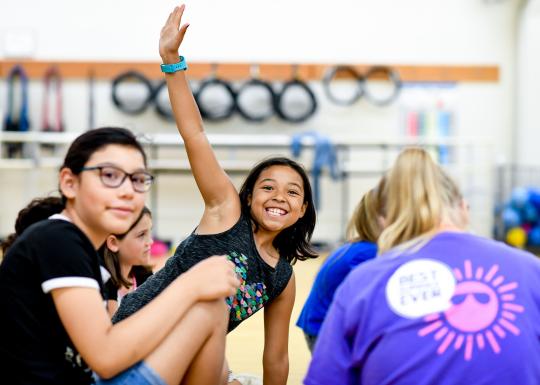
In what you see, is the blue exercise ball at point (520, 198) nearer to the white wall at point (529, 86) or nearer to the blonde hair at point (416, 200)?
the white wall at point (529, 86)

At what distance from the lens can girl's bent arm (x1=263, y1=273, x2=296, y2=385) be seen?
7.24ft

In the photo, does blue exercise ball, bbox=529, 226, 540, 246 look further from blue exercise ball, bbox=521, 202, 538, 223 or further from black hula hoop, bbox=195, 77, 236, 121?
black hula hoop, bbox=195, 77, 236, 121

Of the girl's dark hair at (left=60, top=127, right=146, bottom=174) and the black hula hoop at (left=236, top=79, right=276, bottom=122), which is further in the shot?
the black hula hoop at (left=236, top=79, right=276, bottom=122)

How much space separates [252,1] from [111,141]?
6572 mm

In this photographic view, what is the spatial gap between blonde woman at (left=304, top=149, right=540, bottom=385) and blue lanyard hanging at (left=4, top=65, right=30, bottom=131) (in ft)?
21.6

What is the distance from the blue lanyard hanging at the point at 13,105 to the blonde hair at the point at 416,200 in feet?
21.3

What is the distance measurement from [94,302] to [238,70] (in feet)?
21.4

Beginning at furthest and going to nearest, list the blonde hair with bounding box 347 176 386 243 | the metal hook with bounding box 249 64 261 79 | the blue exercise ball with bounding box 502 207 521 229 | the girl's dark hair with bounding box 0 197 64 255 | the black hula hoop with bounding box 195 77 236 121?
1. the metal hook with bounding box 249 64 261 79
2. the black hula hoop with bounding box 195 77 236 121
3. the blue exercise ball with bounding box 502 207 521 229
4. the blonde hair with bounding box 347 176 386 243
5. the girl's dark hair with bounding box 0 197 64 255

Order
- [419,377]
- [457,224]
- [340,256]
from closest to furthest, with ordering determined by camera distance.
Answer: [419,377]
[457,224]
[340,256]

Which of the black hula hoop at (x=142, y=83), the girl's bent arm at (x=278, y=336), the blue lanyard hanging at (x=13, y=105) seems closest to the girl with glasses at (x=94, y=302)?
the girl's bent arm at (x=278, y=336)

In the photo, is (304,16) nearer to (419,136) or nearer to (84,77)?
(419,136)

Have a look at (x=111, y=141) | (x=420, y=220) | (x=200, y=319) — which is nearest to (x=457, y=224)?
(x=420, y=220)

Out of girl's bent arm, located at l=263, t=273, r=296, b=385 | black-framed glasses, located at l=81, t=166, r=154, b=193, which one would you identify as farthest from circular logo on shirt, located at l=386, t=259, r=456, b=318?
girl's bent arm, located at l=263, t=273, r=296, b=385

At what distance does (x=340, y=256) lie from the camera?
229 centimetres
